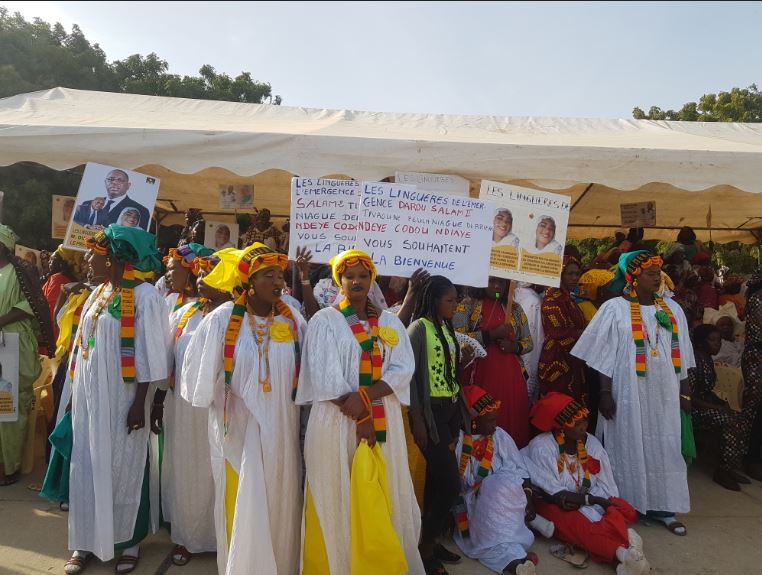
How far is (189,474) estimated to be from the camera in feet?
11.3

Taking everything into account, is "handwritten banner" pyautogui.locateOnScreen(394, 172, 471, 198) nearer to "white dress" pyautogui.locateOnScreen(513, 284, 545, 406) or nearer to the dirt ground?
"white dress" pyautogui.locateOnScreen(513, 284, 545, 406)

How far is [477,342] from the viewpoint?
404 cm

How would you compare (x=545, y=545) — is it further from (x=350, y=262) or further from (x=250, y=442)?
(x=350, y=262)

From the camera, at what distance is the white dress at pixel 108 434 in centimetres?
313

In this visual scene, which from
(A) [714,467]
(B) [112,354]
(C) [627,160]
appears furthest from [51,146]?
(A) [714,467]

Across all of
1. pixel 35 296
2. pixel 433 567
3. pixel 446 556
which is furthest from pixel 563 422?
pixel 35 296

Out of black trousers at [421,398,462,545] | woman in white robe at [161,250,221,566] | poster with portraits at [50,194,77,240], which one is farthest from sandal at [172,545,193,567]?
poster with portraits at [50,194,77,240]

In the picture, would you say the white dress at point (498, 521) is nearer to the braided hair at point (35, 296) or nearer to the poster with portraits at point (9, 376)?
the braided hair at point (35, 296)

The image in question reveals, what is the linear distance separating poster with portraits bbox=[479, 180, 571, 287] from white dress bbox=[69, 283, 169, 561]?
2.54 meters

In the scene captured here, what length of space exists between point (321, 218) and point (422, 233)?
2.57ft

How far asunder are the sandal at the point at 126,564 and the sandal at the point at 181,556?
0.23 meters

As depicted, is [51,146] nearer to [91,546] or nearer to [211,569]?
[91,546]

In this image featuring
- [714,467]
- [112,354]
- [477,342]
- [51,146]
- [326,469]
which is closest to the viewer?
[326,469]

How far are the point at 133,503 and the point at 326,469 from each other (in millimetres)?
1343
